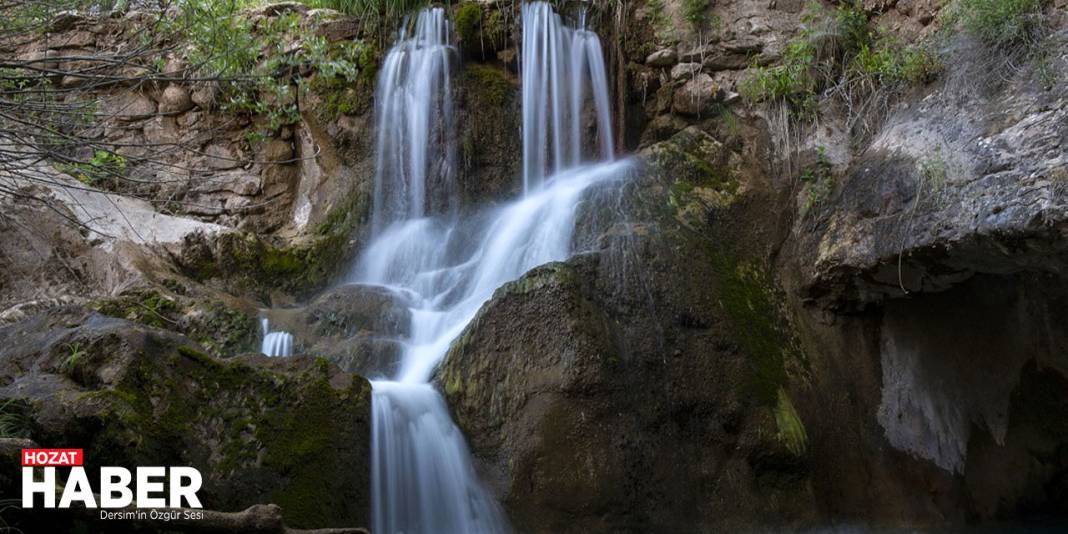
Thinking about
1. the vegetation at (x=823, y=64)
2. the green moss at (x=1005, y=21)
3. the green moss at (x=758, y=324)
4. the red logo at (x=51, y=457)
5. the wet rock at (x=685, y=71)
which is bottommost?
the red logo at (x=51, y=457)

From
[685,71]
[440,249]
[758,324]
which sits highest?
[685,71]

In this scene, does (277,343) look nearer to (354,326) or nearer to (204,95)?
(354,326)

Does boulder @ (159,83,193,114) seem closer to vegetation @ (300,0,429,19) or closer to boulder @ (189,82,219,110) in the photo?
boulder @ (189,82,219,110)

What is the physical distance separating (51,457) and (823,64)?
6659 millimetres

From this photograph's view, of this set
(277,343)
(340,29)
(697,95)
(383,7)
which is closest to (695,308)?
(697,95)

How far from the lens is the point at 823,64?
25.2ft

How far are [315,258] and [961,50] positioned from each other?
6.18 meters

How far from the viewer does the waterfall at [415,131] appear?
9094mm

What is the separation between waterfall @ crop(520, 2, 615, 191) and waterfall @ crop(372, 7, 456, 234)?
85cm

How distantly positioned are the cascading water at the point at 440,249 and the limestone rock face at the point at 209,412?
28 cm

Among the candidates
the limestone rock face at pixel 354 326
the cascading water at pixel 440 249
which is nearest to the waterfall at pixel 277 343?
the limestone rock face at pixel 354 326

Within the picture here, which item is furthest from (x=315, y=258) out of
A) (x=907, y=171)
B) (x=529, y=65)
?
(x=907, y=171)

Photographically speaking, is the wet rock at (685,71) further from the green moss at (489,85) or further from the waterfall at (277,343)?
the waterfall at (277,343)

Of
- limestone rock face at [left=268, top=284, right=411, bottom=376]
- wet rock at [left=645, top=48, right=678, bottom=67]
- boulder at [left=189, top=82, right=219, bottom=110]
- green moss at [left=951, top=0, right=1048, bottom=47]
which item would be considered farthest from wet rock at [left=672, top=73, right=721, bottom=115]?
boulder at [left=189, top=82, right=219, bottom=110]
